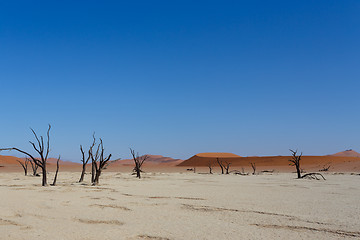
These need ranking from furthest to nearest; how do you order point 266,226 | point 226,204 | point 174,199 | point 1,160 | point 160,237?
point 1,160 → point 174,199 → point 226,204 → point 266,226 → point 160,237

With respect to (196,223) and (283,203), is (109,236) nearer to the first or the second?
(196,223)

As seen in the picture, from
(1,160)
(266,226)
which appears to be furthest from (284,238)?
(1,160)

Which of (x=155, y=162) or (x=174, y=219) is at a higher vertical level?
(x=155, y=162)

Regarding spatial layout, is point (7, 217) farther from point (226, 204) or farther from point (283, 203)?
point (283, 203)

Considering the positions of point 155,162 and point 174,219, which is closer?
point 174,219

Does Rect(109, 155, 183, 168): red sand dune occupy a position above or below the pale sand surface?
above

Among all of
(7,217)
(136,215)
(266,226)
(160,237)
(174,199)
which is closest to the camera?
(160,237)

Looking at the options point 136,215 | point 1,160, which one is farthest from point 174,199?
point 1,160

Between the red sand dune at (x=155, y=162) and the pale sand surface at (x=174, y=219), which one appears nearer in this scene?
the pale sand surface at (x=174, y=219)

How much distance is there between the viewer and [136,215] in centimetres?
548

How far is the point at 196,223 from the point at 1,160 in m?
59.0

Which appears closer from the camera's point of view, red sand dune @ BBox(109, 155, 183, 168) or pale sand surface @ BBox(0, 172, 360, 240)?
pale sand surface @ BBox(0, 172, 360, 240)

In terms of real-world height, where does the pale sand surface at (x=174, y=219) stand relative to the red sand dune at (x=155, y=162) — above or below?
below

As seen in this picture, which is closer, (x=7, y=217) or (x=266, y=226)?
(x=266, y=226)
